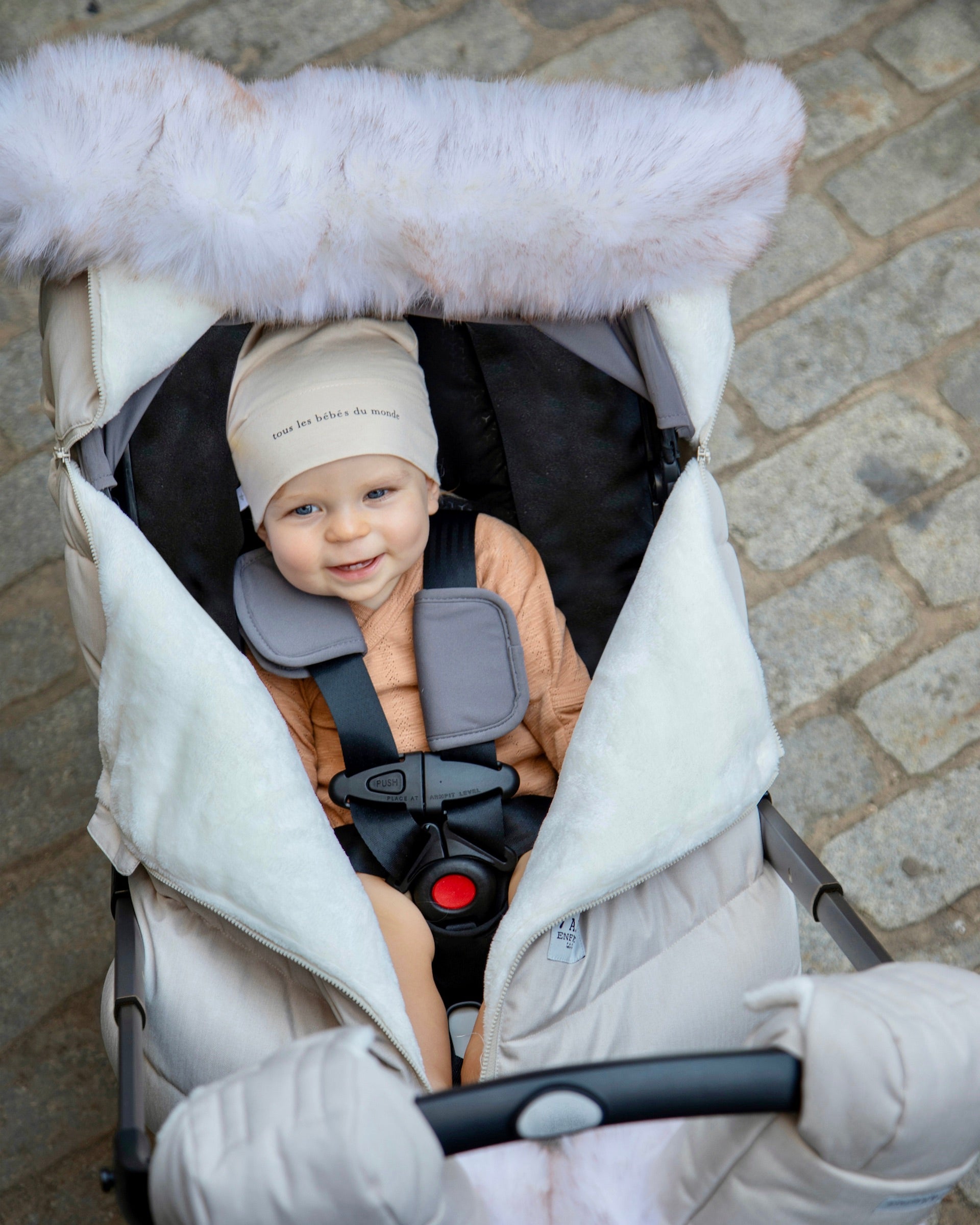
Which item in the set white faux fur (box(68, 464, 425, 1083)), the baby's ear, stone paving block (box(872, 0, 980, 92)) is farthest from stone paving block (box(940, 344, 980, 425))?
white faux fur (box(68, 464, 425, 1083))

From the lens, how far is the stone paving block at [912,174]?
6.90 ft

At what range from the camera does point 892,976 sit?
0.84 metres

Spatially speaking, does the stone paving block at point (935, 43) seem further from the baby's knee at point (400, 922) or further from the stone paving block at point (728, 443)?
the baby's knee at point (400, 922)

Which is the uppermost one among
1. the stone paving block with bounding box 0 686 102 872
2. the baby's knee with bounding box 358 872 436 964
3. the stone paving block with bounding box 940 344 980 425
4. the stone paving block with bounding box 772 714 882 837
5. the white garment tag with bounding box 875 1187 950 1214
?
the white garment tag with bounding box 875 1187 950 1214

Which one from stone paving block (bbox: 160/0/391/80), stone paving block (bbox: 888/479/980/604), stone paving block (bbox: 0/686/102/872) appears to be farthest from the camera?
stone paving block (bbox: 160/0/391/80)

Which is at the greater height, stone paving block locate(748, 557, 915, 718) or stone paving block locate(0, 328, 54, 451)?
stone paving block locate(0, 328, 54, 451)

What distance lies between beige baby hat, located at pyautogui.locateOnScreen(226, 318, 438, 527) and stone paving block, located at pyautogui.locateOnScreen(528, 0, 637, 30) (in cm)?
130

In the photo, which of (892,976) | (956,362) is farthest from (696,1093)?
(956,362)

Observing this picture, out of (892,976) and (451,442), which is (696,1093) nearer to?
(892,976)

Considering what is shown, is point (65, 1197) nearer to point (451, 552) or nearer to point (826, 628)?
point (451, 552)

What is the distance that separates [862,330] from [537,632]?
1.05 metres

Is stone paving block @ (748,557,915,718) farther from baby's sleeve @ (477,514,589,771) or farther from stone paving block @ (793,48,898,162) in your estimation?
stone paving block @ (793,48,898,162)

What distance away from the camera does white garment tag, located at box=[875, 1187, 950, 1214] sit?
0.79 m

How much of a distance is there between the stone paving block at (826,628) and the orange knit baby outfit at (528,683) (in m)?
0.52
